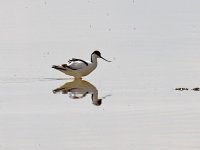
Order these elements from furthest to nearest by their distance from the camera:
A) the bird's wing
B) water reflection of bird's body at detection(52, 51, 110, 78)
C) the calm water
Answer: the bird's wing → water reflection of bird's body at detection(52, 51, 110, 78) → the calm water

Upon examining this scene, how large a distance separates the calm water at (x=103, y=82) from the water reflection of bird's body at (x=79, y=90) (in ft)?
0.08

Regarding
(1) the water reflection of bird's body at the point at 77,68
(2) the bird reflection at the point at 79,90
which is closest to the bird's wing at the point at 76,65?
(1) the water reflection of bird's body at the point at 77,68

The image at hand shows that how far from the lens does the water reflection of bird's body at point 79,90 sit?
61.2ft

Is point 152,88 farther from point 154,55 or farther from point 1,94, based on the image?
point 154,55

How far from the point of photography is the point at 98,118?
16.0m

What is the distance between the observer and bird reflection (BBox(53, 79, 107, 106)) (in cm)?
1861

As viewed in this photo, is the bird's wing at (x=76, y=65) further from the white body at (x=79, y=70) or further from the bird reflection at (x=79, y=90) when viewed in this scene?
the bird reflection at (x=79, y=90)

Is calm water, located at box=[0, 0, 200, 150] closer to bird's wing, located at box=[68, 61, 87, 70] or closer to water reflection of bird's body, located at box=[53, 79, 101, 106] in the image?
water reflection of bird's body, located at box=[53, 79, 101, 106]

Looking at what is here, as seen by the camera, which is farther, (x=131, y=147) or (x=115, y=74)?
(x=115, y=74)

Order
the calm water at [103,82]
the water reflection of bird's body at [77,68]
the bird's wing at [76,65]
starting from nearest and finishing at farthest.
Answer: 1. the calm water at [103,82]
2. the water reflection of bird's body at [77,68]
3. the bird's wing at [76,65]

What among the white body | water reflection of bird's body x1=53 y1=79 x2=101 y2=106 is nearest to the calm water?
water reflection of bird's body x1=53 y1=79 x2=101 y2=106

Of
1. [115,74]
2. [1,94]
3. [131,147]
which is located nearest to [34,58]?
[115,74]

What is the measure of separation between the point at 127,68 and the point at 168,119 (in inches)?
254

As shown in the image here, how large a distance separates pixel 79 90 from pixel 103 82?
860 mm
